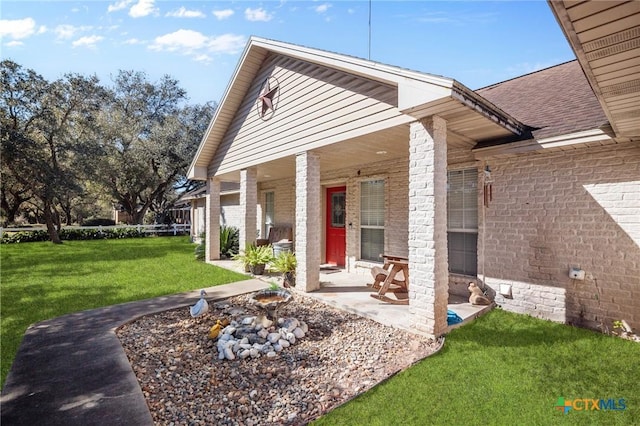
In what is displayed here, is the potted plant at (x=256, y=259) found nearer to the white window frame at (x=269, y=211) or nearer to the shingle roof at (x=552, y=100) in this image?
the white window frame at (x=269, y=211)

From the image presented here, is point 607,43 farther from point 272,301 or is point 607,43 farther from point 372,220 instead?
point 372,220

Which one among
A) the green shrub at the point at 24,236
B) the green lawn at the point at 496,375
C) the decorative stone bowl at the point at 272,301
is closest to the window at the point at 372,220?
the green lawn at the point at 496,375

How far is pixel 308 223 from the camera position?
6691 mm

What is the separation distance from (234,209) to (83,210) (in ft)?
127

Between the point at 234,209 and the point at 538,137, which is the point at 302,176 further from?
the point at 234,209

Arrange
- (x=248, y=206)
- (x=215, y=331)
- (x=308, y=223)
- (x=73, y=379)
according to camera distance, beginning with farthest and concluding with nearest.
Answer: (x=248, y=206)
(x=308, y=223)
(x=215, y=331)
(x=73, y=379)

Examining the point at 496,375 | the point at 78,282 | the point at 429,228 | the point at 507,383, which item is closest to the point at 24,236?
the point at 78,282

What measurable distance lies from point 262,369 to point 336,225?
6.18m

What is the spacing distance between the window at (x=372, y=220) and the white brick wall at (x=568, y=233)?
2.66m

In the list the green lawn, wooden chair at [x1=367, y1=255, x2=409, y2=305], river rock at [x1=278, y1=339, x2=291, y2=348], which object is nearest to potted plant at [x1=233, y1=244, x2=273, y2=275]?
the green lawn

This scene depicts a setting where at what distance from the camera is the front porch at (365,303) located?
16.1ft

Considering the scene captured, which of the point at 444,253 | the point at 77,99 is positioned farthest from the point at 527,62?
the point at 77,99

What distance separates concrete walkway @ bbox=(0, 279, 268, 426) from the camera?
2723mm

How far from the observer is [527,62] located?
376 inches
